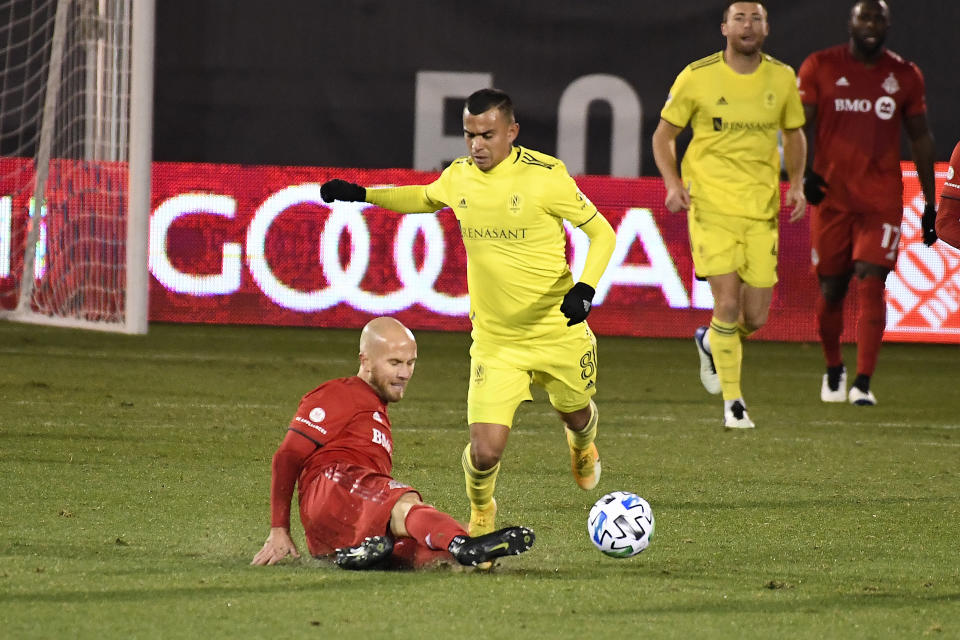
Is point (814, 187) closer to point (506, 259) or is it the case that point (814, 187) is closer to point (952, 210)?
point (952, 210)

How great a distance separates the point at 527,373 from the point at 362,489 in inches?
37.0

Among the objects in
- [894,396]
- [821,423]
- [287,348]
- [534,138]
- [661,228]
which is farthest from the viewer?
[534,138]

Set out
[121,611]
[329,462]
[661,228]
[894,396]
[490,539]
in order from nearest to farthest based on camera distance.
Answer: [121,611], [490,539], [329,462], [894,396], [661,228]

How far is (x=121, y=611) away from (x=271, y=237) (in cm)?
885

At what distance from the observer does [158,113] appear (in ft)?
47.6

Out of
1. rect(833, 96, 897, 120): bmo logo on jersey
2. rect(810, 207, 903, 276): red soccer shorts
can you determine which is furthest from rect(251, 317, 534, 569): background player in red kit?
rect(833, 96, 897, 120): bmo logo on jersey

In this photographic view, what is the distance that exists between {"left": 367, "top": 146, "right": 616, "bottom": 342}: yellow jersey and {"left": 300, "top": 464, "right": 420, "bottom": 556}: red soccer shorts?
0.90 meters

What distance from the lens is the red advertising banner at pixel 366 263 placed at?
12.3 m

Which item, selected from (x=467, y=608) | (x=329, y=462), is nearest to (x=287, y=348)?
(x=329, y=462)

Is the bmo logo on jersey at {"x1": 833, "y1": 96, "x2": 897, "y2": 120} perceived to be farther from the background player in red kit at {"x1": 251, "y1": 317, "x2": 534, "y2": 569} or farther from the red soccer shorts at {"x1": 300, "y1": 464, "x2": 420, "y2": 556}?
the red soccer shorts at {"x1": 300, "y1": 464, "x2": 420, "y2": 556}

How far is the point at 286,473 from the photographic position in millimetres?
4324

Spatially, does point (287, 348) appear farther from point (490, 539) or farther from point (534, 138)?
point (490, 539)

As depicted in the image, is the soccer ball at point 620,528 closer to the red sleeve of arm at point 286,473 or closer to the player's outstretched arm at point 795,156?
the red sleeve of arm at point 286,473

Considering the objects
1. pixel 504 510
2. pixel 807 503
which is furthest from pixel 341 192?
pixel 807 503
